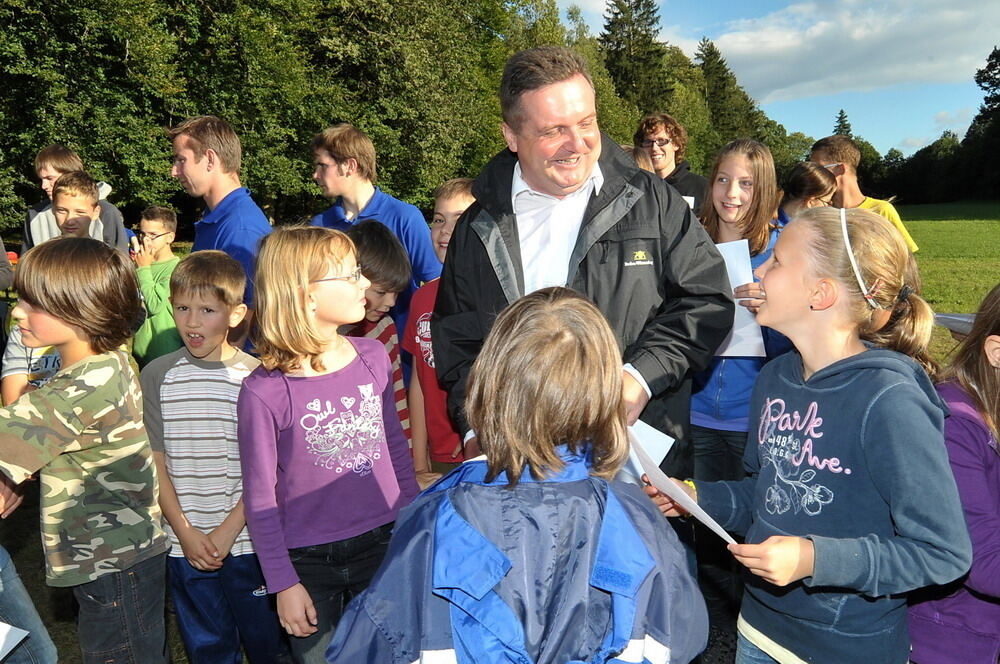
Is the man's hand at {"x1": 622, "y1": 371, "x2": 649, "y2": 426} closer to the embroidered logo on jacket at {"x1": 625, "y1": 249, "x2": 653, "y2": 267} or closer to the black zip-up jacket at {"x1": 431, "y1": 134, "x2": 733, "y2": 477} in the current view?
the black zip-up jacket at {"x1": 431, "y1": 134, "x2": 733, "y2": 477}

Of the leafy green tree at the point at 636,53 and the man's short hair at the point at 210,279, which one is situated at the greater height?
the leafy green tree at the point at 636,53

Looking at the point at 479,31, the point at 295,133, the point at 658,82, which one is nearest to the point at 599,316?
the point at 295,133

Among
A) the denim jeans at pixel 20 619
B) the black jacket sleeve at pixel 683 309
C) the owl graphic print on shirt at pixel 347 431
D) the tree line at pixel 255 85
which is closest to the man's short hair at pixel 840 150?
Result: the black jacket sleeve at pixel 683 309

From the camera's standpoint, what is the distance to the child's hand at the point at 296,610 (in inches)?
99.7

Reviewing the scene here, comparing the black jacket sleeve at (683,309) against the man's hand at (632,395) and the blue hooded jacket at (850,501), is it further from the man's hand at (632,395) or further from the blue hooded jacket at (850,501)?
the blue hooded jacket at (850,501)

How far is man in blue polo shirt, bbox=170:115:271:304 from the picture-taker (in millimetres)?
4367

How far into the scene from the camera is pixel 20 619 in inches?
103

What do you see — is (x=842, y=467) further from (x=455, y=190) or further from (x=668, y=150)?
(x=668, y=150)

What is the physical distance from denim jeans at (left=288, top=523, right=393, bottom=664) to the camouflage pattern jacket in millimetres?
648

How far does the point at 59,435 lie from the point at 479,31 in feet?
123

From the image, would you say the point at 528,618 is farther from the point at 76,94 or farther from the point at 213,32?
the point at 213,32

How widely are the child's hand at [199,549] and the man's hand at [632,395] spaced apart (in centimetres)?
178

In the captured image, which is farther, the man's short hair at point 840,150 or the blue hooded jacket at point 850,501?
the man's short hair at point 840,150

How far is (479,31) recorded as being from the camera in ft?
121
